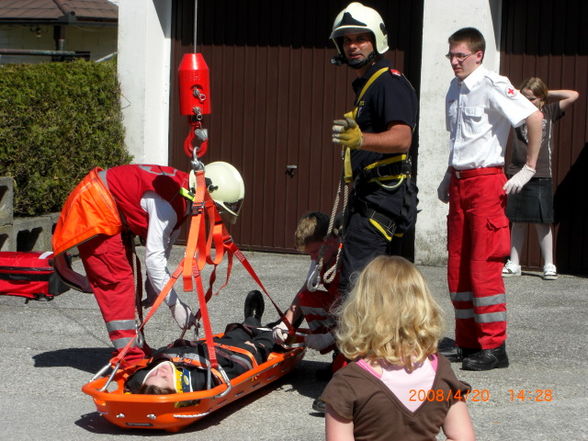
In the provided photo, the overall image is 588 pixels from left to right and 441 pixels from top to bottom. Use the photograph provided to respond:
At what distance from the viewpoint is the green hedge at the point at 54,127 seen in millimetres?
10180

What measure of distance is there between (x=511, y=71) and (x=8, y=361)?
5.77 m

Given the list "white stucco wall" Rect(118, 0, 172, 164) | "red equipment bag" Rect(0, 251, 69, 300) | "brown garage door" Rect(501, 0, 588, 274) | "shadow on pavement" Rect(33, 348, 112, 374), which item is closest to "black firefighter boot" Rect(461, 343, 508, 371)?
"shadow on pavement" Rect(33, 348, 112, 374)

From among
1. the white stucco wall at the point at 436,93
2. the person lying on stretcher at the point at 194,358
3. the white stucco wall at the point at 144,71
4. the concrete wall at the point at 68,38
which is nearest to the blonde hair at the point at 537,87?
the white stucco wall at the point at 436,93

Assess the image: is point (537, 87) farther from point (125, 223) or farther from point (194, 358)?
point (194, 358)

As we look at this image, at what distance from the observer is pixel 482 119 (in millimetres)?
6832

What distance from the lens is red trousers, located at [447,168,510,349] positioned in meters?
6.78

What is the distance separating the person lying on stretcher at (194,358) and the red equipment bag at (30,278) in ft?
4.34

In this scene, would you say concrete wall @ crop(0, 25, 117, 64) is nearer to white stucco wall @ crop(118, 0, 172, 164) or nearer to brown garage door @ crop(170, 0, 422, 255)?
white stucco wall @ crop(118, 0, 172, 164)

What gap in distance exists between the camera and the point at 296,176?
11.5 m

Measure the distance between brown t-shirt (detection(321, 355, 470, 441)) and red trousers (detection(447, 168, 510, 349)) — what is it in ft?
10.9

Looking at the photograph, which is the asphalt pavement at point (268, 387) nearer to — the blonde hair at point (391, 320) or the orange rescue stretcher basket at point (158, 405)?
the orange rescue stretcher basket at point (158, 405)

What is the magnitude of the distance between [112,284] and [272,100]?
559 cm

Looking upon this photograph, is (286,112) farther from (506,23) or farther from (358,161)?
(358,161)

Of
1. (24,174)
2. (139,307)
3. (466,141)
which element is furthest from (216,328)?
(24,174)
